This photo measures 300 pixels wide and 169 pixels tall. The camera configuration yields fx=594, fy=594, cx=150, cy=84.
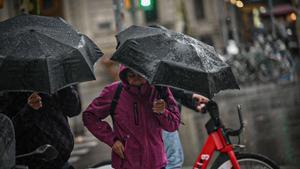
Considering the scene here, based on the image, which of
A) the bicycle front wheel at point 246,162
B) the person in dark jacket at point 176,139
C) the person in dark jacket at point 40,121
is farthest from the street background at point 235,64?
the bicycle front wheel at point 246,162

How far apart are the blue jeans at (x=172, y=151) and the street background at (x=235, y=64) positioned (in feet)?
6.08

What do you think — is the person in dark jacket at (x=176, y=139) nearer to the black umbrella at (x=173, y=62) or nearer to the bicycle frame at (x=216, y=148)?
the bicycle frame at (x=216, y=148)

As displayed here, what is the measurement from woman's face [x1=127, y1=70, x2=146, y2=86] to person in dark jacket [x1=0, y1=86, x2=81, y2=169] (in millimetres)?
422

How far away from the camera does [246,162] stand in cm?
454

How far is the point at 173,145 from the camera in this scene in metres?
5.16

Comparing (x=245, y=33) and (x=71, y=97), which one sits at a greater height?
(x=71, y=97)

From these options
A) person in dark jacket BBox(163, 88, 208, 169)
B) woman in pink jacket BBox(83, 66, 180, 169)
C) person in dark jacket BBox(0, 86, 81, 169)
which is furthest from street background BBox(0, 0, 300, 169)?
woman in pink jacket BBox(83, 66, 180, 169)

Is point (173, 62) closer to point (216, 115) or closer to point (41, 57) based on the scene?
point (41, 57)

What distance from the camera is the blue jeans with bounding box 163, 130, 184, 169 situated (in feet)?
16.7

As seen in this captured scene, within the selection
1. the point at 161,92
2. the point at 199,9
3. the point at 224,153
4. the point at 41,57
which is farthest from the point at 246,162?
the point at 199,9

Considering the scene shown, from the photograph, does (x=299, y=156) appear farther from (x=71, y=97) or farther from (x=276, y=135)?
(x=71, y=97)

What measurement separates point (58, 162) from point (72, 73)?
64cm

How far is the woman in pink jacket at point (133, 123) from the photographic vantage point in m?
4.01

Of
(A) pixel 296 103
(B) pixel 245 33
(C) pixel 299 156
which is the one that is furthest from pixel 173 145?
(B) pixel 245 33
